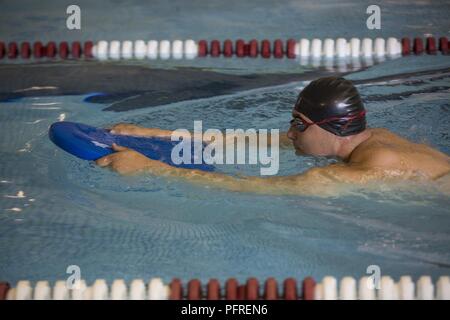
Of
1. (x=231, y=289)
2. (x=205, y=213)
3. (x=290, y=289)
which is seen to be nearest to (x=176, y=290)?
(x=231, y=289)

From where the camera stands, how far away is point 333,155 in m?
3.76

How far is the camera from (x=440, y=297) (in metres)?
2.87


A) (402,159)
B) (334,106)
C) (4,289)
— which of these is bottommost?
(4,289)

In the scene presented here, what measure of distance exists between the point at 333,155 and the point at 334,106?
27 cm

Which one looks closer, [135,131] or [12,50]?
[135,131]

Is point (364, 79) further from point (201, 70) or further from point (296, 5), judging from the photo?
point (296, 5)

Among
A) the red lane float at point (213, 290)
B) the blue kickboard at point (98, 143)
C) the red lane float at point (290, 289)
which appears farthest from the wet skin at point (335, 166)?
the red lane float at point (213, 290)

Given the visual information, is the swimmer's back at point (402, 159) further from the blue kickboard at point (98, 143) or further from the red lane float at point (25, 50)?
the red lane float at point (25, 50)

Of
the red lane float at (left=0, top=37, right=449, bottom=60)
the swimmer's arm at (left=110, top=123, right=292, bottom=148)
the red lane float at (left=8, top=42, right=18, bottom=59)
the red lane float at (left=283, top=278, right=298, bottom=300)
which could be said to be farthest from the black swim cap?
the red lane float at (left=8, top=42, right=18, bottom=59)

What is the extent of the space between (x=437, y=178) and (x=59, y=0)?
184 inches

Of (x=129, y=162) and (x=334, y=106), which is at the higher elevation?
(x=334, y=106)

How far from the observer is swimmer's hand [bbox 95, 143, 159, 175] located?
140 inches

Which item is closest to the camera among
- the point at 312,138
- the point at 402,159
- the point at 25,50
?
the point at 402,159

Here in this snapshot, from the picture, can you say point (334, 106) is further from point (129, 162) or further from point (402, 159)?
point (129, 162)
